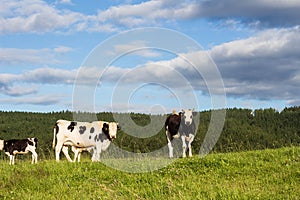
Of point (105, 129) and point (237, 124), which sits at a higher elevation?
point (237, 124)

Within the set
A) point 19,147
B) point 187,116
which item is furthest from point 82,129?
point 19,147

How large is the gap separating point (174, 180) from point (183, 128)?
9074 millimetres

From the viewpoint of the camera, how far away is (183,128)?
906 inches

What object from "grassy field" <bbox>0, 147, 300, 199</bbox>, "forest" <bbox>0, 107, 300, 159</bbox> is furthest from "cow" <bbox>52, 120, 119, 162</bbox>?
"forest" <bbox>0, 107, 300, 159</bbox>

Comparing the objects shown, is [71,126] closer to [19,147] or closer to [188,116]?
[188,116]

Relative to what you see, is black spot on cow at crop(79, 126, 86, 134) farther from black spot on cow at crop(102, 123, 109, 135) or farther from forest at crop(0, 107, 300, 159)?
forest at crop(0, 107, 300, 159)

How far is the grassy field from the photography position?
11766 mm

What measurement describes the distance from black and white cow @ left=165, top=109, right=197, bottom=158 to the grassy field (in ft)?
17.6

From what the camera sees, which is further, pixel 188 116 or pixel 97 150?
pixel 188 116

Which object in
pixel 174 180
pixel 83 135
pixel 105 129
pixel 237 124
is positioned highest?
pixel 237 124

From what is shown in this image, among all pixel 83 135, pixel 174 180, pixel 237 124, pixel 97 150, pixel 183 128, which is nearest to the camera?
pixel 174 180

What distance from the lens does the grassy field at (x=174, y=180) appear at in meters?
11.8

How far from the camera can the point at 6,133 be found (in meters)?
88.0

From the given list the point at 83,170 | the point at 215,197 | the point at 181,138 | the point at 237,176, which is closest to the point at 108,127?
the point at 181,138
